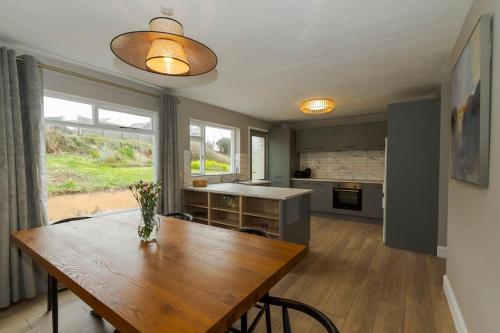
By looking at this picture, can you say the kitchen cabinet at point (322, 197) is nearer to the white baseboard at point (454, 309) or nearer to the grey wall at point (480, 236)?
the white baseboard at point (454, 309)

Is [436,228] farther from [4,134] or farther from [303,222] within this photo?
[4,134]

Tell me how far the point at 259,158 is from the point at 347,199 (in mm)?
2320

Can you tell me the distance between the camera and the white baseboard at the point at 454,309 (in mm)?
1636

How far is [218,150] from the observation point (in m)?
4.64

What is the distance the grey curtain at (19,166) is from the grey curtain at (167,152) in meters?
1.34

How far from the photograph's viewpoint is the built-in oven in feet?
15.6

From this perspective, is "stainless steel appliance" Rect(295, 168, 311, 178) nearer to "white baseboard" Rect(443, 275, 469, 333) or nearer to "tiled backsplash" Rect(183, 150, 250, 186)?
"tiled backsplash" Rect(183, 150, 250, 186)

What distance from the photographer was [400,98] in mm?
3809

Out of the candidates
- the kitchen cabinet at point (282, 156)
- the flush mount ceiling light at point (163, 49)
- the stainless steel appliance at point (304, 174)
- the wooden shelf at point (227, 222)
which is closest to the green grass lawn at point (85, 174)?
the wooden shelf at point (227, 222)

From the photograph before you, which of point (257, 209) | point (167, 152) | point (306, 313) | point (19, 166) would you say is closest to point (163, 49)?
point (306, 313)

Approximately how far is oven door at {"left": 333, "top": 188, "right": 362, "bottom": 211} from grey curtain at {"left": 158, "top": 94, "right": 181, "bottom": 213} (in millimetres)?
3409

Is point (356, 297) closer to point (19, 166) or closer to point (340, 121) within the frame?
point (19, 166)

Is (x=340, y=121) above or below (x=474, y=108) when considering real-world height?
above

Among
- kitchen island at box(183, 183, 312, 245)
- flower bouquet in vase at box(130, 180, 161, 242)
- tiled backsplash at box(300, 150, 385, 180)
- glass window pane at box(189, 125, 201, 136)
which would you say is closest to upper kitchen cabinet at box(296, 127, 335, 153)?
tiled backsplash at box(300, 150, 385, 180)
